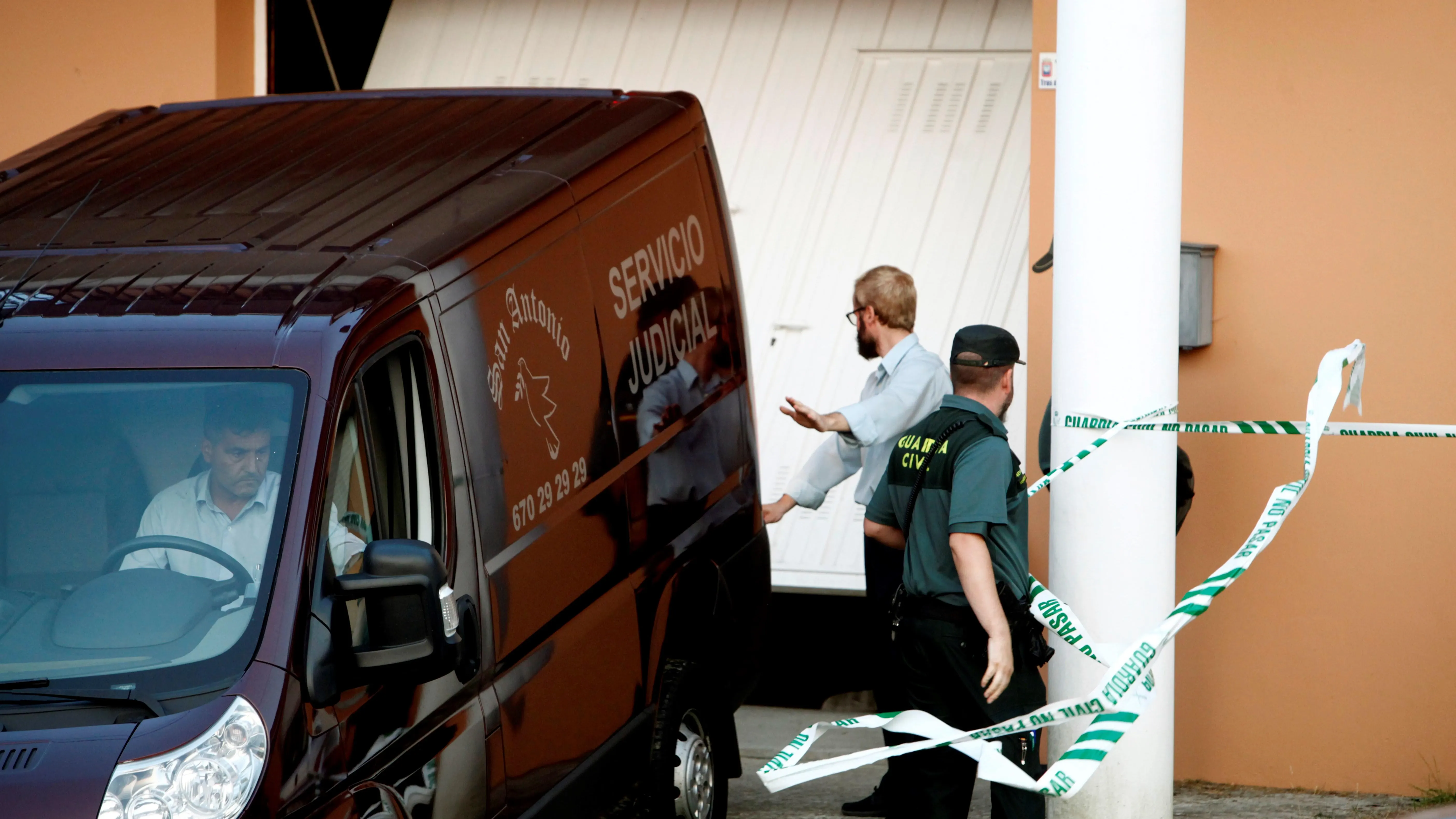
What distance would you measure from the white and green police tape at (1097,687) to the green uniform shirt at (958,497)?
0.37 ft

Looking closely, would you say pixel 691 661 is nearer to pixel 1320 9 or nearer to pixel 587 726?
pixel 587 726

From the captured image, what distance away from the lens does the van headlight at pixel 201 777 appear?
262 centimetres

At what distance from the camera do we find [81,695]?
109 inches

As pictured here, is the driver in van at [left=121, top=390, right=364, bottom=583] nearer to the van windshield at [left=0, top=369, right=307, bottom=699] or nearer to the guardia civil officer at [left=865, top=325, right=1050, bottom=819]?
the van windshield at [left=0, top=369, right=307, bottom=699]

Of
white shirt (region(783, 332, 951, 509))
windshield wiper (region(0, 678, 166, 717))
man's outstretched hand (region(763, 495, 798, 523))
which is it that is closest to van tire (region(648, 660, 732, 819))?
man's outstretched hand (region(763, 495, 798, 523))

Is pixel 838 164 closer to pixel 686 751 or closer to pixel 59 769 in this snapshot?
pixel 686 751

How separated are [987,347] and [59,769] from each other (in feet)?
9.21

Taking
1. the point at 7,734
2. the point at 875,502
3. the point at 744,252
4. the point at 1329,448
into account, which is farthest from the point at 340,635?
the point at 744,252

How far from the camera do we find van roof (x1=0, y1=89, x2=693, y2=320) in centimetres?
329

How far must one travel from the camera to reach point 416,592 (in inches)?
115

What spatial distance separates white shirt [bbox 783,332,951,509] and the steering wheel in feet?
9.33

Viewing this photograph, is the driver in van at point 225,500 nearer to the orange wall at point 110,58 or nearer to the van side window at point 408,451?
the van side window at point 408,451

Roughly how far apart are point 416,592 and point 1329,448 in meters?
3.94

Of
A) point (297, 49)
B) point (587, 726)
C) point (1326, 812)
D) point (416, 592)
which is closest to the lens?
point (416, 592)
